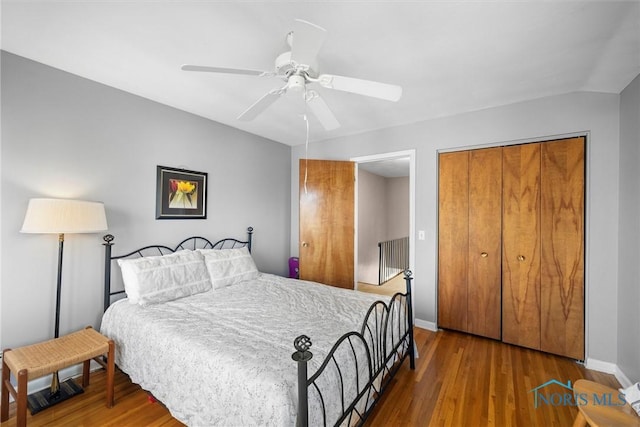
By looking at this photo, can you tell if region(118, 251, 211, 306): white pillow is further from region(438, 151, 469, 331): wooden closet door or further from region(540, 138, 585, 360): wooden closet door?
region(540, 138, 585, 360): wooden closet door

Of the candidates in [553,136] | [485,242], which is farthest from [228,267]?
[553,136]

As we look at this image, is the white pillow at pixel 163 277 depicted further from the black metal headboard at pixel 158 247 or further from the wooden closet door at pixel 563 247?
the wooden closet door at pixel 563 247

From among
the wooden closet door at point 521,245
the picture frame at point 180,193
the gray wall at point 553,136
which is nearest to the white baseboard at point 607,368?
the gray wall at point 553,136

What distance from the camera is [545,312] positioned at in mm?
2727

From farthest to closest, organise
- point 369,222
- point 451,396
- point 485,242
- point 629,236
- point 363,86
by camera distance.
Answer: point 369,222, point 485,242, point 629,236, point 451,396, point 363,86

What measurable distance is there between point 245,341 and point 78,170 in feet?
6.89

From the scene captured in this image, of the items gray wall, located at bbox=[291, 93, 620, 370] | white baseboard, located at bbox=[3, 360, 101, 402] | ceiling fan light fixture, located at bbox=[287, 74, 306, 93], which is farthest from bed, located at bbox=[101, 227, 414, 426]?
ceiling fan light fixture, located at bbox=[287, 74, 306, 93]

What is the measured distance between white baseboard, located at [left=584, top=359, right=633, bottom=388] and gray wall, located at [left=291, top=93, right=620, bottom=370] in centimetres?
4

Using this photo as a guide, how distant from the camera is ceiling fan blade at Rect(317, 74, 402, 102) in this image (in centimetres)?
158

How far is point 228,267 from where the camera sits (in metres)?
2.94

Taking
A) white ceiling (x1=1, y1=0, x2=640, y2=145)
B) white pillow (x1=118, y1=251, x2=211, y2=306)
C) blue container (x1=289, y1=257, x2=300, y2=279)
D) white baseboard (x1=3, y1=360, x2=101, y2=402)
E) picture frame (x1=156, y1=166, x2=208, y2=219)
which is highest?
white ceiling (x1=1, y1=0, x2=640, y2=145)

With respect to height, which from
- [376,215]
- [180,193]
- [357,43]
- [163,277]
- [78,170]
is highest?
[357,43]

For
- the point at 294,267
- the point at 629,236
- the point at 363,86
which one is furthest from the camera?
the point at 294,267

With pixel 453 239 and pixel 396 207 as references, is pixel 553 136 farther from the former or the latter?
pixel 396 207
